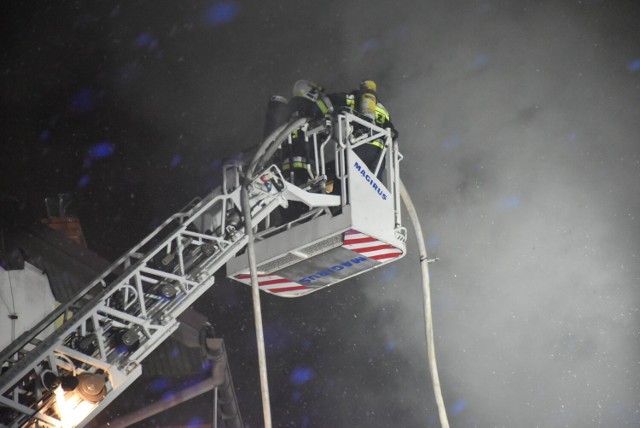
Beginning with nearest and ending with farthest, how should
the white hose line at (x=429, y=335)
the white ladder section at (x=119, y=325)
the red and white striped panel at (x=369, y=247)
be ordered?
the white ladder section at (x=119, y=325) < the white hose line at (x=429, y=335) < the red and white striped panel at (x=369, y=247)

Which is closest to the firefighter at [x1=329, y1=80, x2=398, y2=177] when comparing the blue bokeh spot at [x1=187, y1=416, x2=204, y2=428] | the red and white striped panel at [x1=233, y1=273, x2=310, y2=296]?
→ the red and white striped panel at [x1=233, y1=273, x2=310, y2=296]

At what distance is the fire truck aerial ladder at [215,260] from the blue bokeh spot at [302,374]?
9.74 m

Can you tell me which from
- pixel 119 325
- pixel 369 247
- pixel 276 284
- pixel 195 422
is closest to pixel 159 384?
pixel 195 422

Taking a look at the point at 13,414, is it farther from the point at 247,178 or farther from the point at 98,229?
the point at 98,229

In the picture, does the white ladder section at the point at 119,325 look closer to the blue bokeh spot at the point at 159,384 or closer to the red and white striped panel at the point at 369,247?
the red and white striped panel at the point at 369,247

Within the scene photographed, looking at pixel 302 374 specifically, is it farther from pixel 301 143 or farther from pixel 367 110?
pixel 367 110

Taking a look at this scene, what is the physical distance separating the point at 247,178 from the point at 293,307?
10.7 meters

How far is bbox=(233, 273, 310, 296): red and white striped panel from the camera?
6.99 metres

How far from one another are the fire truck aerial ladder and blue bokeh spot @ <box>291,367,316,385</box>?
9740 millimetres

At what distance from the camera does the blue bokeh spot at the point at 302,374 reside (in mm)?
16641

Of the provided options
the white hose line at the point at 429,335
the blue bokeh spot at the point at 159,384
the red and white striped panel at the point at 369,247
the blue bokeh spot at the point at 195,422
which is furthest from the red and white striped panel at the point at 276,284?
the blue bokeh spot at the point at 195,422

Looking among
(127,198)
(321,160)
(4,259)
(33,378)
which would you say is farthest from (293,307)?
(33,378)

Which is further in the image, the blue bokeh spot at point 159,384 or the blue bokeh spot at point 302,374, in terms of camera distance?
the blue bokeh spot at point 302,374

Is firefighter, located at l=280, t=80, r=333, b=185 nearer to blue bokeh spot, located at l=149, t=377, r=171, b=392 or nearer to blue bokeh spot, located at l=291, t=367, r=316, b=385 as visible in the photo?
blue bokeh spot, located at l=149, t=377, r=171, b=392
